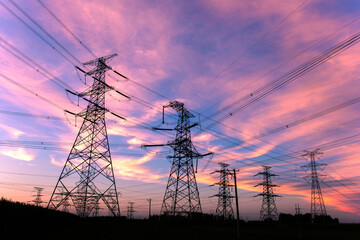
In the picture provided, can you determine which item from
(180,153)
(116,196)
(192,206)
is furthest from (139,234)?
(180,153)

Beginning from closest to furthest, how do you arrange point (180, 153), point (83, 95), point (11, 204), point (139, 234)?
point (11, 204) < point (139, 234) < point (83, 95) < point (180, 153)

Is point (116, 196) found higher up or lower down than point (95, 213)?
higher up

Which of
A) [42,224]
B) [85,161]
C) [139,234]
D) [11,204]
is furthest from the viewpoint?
[85,161]

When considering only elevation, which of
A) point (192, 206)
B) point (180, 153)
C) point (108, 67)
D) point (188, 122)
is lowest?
point (192, 206)

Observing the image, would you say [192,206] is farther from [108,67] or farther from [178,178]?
[108,67]

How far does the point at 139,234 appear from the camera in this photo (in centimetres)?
2808

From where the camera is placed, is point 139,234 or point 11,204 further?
point 139,234

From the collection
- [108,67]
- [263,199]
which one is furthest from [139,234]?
[263,199]

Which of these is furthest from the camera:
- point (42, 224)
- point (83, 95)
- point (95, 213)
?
point (95, 213)

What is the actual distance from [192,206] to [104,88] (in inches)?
888

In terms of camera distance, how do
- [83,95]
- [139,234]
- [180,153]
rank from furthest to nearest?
[180,153], [83,95], [139,234]

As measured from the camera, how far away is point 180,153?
40.7 m

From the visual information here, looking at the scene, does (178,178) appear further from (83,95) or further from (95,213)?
(83,95)

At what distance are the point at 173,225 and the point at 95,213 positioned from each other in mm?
12172
